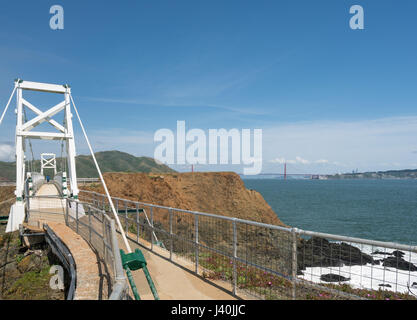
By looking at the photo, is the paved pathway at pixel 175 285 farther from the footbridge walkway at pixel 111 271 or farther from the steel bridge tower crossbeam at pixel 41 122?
the steel bridge tower crossbeam at pixel 41 122

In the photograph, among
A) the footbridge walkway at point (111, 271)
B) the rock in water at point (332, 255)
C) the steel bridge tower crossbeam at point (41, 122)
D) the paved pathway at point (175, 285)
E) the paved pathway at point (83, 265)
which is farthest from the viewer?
the steel bridge tower crossbeam at point (41, 122)

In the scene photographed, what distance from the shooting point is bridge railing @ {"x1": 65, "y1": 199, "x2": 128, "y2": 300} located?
3299 millimetres

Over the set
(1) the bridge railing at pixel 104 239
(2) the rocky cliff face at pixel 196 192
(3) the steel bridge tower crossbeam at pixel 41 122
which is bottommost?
(2) the rocky cliff face at pixel 196 192

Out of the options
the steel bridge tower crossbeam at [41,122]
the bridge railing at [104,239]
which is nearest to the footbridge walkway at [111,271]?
the bridge railing at [104,239]

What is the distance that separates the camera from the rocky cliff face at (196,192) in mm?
37312

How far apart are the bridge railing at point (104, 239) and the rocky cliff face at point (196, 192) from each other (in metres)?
23.7

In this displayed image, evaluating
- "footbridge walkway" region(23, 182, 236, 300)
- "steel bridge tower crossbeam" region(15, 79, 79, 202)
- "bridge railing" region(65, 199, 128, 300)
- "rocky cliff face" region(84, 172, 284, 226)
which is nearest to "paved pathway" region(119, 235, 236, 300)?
"footbridge walkway" region(23, 182, 236, 300)

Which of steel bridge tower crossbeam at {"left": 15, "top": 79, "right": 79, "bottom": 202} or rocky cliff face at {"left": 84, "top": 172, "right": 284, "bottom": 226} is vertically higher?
steel bridge tower crossbeam at {"left": 15, "top": 79, "right": 79, "bottom": 202}

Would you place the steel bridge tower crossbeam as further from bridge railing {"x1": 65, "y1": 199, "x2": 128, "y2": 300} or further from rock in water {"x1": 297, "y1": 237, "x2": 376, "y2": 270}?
rock in water {"x1": 297, "y1": 237, "x2": 376, "y2": 270}

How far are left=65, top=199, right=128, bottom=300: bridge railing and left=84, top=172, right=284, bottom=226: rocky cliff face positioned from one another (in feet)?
77.8

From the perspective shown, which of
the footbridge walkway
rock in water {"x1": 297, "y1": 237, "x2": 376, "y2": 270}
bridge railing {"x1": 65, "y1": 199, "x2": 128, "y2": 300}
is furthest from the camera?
the footbridge walkway
